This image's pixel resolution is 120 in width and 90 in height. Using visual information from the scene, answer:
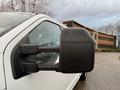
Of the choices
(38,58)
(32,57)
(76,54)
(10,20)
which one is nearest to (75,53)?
Answer: (76,54)

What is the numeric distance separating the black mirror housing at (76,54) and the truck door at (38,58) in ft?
1.22

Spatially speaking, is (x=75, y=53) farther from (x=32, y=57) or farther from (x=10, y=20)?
(x=10, y=20)

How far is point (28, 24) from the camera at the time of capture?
2268mm

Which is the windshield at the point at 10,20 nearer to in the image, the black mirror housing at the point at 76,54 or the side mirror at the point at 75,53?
the side mirror at the point at 75,53

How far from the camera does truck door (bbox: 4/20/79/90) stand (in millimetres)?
1805

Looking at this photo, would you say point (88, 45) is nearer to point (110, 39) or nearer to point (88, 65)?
point (88, 65)

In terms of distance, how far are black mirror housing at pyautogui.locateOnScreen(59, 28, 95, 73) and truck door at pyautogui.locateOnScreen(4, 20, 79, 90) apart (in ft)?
1.22

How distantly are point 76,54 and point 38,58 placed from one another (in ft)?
2.84

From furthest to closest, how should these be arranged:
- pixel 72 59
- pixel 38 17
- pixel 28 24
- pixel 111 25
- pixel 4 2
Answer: pixel 111 25
pixel 4 2
pixel 38 17
pixel 28 24
pixel 72 59

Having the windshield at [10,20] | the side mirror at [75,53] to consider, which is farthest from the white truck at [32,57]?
the windshield at [10,20]

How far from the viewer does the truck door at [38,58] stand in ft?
5.92

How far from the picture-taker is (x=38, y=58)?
8.18 ft

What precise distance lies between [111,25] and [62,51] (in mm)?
86529

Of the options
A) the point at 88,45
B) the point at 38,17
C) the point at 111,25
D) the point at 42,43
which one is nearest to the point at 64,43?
the point at 88,45
